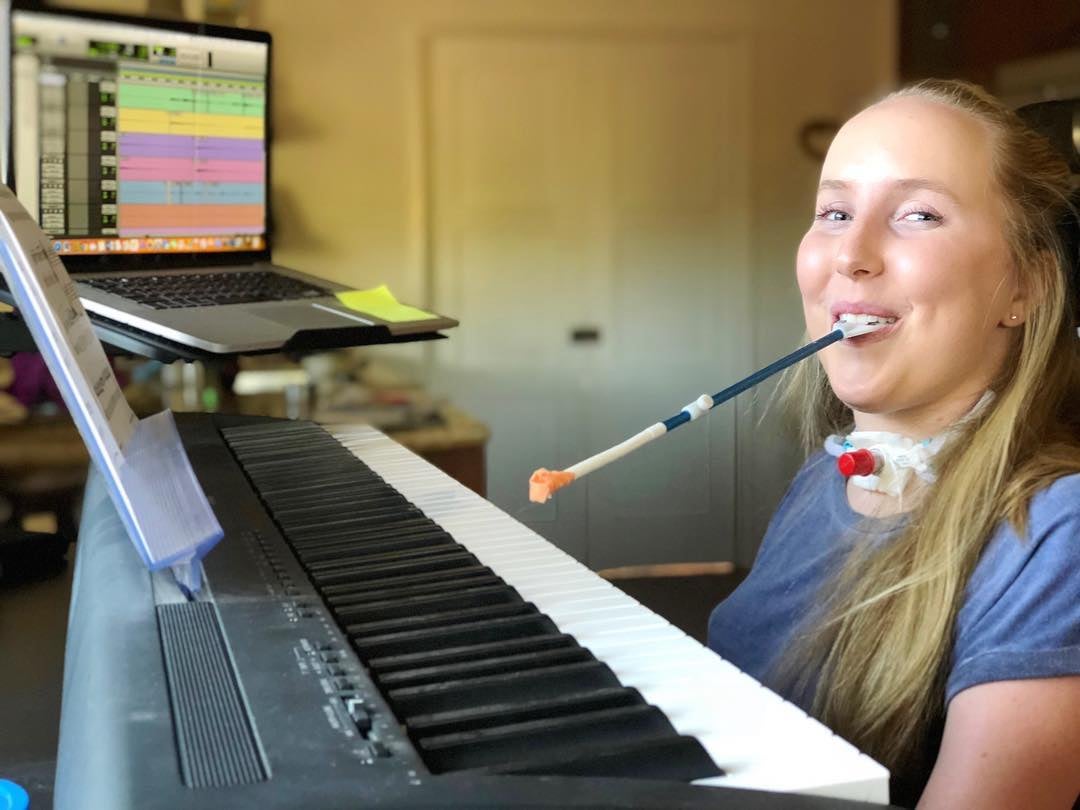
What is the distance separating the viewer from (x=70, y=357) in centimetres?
60

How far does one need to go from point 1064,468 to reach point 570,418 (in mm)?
2036

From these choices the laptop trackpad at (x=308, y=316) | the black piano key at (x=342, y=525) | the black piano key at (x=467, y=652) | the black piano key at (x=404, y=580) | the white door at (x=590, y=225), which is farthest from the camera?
the white door at (x=590, y=225)

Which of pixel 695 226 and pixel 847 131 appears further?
pixel 695 226

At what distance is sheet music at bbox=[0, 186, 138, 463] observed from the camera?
1.94ft

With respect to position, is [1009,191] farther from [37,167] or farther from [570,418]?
[570,418]

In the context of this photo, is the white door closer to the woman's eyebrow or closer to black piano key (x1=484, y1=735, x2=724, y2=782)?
the woman's eyebrow

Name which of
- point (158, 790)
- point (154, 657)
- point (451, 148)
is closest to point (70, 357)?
point (154, 657)

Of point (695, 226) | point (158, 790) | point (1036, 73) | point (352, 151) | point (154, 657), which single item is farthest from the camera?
point (695, 226)

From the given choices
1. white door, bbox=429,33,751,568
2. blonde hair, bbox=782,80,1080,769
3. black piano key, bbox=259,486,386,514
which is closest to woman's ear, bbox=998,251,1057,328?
blonde hair, bbox=782,80,1080,769

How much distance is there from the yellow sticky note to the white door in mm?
1440

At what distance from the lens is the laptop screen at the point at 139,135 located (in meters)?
1.16

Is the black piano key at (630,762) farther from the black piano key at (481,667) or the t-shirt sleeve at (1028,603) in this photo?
the t-shirt sleeve at (1028,603)

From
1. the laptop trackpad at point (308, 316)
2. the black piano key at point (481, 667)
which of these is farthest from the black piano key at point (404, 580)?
the laptop trackpad at point (308, 316)

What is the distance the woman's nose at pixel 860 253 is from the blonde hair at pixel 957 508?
0.08 m
